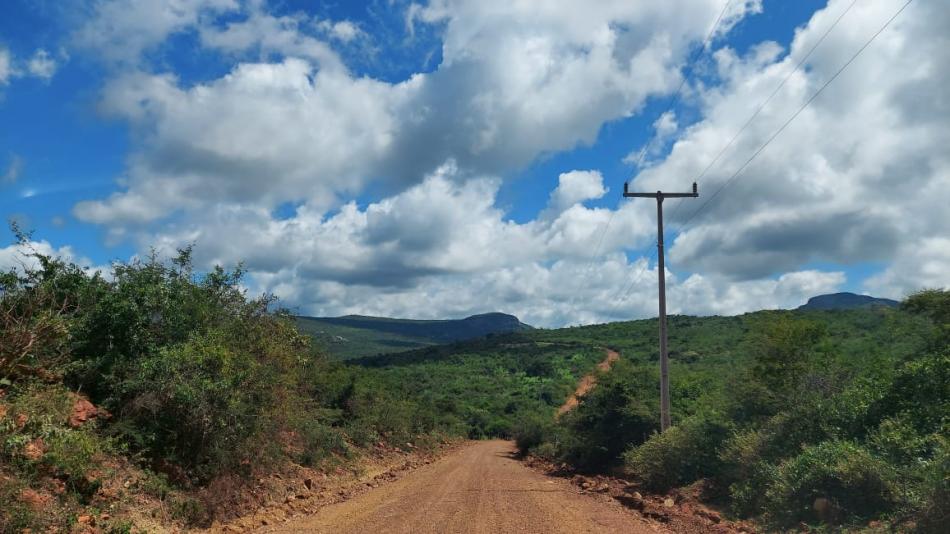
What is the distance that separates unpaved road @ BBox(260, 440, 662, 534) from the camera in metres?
13.0

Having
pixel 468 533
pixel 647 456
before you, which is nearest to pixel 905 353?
pixel 647 456

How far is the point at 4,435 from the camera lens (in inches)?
392

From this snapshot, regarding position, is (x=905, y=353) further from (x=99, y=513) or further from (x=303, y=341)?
(x=303, y=341)

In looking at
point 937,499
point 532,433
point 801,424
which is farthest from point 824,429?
point 532,433

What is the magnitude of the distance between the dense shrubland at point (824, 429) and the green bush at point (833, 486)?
2 cm

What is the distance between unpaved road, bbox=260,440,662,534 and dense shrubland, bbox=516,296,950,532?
2642mm

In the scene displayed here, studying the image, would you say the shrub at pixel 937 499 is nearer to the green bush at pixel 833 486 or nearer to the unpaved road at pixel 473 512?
the green bush at pixel 833 486

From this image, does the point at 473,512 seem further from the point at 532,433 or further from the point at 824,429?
the point at 532,433

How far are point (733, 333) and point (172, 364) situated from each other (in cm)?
6191

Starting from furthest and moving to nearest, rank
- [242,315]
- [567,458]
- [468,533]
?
[567,458]
[242,315]
[468,533]

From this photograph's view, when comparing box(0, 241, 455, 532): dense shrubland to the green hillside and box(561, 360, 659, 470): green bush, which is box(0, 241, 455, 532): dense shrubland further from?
box(561, 360, 659, 470): green bush

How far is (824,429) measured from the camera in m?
13.9

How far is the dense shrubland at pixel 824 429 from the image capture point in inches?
416

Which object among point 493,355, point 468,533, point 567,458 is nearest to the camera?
point 468,533
